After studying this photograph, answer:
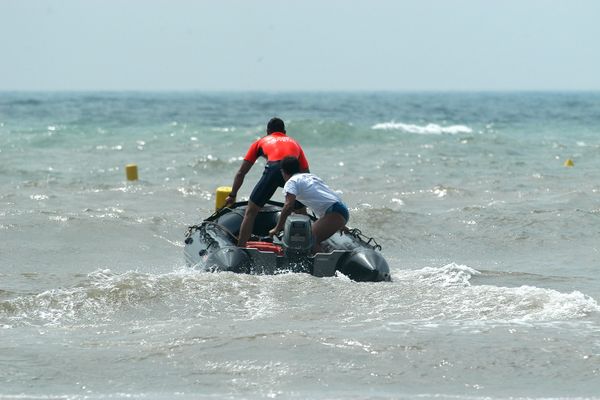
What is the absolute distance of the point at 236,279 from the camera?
9680 mm

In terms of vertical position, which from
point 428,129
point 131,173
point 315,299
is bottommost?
point 428,129

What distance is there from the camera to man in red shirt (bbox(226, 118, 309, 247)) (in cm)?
1054

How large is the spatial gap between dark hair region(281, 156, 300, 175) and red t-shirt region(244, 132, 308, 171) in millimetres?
571

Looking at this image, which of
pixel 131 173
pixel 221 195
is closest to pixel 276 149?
pixel 221 195

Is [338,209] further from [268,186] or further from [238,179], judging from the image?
[238,179]

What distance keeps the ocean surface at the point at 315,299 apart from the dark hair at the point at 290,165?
1.04m

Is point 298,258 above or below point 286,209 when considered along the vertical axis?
below

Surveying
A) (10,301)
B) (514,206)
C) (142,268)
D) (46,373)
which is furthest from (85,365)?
(514,206)

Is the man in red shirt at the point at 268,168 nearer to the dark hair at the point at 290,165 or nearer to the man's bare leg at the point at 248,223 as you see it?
the man's bare leg at the point at 248,223

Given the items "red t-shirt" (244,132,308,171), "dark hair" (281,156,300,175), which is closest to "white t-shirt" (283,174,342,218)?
"dark hair" (281,156,300,175)

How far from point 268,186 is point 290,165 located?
Answer: 18.9 inches

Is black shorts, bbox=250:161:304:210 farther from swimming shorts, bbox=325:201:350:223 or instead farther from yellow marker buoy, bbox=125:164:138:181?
yellow marker buoy, bbox=125:164:138:181

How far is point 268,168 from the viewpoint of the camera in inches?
424

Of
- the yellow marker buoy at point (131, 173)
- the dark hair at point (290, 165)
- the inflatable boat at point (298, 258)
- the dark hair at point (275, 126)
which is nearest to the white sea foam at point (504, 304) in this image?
the inflatable boat at point (298, 258)
